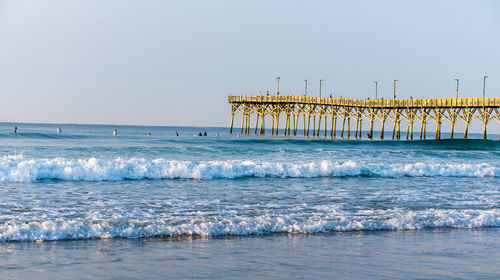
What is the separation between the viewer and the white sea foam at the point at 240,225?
24.4 feet

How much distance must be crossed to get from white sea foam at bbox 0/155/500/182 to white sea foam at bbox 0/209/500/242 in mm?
7249

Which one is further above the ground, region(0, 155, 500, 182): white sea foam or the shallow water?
region(0, 155, 500, 182): white sea foam

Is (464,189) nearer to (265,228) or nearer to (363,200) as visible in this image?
(363,200)

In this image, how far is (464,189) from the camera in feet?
47.0

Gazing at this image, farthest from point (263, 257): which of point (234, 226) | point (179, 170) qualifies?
point (179, 170)

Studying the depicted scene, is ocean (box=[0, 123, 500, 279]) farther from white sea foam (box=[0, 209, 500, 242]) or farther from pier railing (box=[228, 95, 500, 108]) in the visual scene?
pier railing (box=[228, 95, 500, 108])

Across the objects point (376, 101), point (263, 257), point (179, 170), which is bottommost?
point (263, 257)

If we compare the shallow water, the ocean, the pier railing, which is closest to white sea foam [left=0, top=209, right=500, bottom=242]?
the ocean

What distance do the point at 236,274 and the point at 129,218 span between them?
3428 mm

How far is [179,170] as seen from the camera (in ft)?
54.6

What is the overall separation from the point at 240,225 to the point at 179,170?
28.7 feet

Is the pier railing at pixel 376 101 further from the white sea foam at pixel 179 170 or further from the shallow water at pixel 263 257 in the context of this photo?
the shallow water at pixel 263 257

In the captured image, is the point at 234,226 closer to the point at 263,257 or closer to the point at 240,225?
the point at 240,225

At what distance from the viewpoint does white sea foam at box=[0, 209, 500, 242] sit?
7.43 m
